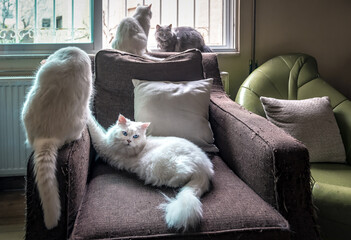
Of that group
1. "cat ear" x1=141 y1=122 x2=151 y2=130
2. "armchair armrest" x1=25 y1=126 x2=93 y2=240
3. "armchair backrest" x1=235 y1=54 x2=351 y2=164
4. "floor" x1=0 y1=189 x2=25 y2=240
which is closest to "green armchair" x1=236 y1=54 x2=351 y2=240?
"armchair backrest" x1=235 y1=54 x2=351 y2=164

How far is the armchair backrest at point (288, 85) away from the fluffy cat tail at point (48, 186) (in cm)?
119

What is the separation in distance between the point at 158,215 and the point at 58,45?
165cm

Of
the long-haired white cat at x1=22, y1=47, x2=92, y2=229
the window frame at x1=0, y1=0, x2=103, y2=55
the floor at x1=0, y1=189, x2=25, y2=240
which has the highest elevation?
the window frame at x1=0, y1=0, x2=103, y2=55

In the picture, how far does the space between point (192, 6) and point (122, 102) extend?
3.85 ft

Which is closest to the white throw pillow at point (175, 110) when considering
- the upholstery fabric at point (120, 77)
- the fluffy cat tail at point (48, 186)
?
the upholstery fabric at point (120, 77)

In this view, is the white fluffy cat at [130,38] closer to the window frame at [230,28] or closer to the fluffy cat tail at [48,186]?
the window frame at [230,28]

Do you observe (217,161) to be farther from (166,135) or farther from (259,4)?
(259,4)

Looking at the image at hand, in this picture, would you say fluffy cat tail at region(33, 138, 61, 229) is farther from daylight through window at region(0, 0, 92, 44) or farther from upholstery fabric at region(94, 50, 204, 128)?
daylight through window at region(0, 0, 92, 44)

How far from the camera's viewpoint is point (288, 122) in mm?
1672

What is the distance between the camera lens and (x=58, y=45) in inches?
85.2

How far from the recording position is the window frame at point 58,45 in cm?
212

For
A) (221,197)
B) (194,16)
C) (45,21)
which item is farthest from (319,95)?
(45,21)

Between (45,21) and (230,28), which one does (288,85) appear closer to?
(230,28)

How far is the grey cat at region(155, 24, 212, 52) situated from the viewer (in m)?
2.12
